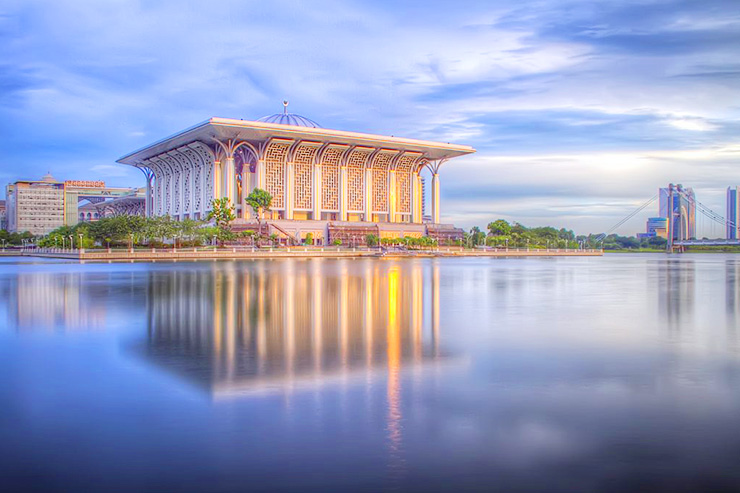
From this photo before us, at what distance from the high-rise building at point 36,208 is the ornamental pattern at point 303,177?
311ft

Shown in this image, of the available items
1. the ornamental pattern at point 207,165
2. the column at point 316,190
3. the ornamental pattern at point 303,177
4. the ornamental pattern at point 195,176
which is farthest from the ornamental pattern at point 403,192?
A: the ornamental pattern at point 195,176

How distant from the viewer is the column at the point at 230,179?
260 ft

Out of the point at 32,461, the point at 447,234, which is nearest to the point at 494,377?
the point at 32,461

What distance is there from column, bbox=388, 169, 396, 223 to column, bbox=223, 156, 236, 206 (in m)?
24.0

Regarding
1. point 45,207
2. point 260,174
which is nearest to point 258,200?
point 260,174

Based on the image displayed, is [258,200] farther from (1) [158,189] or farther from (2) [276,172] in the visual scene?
(1) [158,189]

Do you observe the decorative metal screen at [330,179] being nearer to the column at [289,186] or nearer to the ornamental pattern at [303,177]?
the ornamental pattern at [303,177]

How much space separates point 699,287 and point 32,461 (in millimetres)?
22803

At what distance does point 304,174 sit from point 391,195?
14652 millimetres

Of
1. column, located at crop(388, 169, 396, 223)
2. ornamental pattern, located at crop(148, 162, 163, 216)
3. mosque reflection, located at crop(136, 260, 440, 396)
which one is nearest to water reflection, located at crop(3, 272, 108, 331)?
mosque reflection, located at crop(136, 260, 440, 396)

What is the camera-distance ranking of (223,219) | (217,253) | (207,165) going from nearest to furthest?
1. (217,253)
2. (223,219)
3. (207,165)

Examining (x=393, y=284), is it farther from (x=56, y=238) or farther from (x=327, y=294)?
(x=56, y=238)

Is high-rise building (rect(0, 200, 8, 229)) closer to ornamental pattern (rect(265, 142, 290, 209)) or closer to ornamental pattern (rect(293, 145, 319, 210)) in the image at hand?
ornamental pattern (rect(265, 142, 290, 209))

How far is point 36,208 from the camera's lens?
15562 cm
